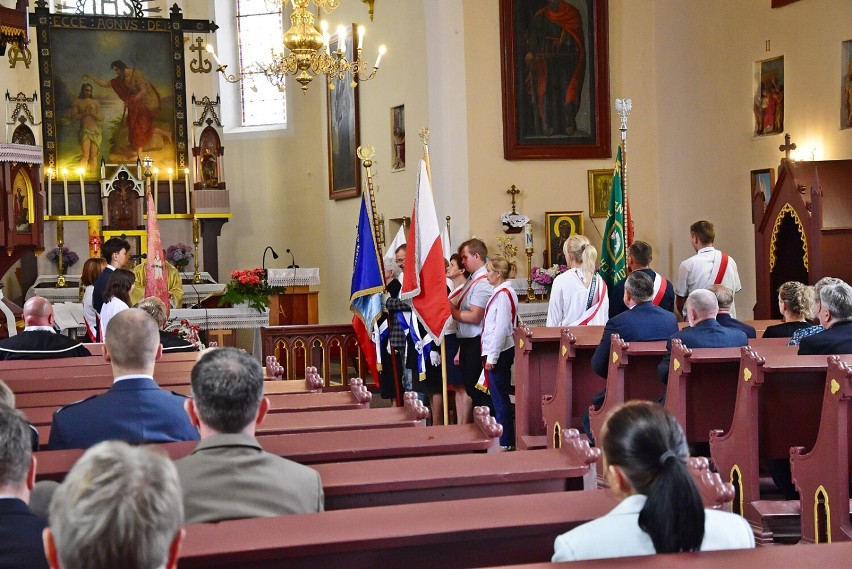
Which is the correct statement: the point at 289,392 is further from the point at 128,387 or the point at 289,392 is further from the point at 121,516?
the point at 121,516

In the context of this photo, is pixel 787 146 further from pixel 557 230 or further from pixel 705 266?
pixel 557 230

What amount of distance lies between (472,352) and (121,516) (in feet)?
22.3

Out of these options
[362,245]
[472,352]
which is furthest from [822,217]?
[362,245]

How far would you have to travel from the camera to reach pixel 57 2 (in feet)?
60.6

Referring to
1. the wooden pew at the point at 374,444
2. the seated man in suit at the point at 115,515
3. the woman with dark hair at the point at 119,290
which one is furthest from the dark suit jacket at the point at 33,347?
the seated man in suit at the point at 115,515

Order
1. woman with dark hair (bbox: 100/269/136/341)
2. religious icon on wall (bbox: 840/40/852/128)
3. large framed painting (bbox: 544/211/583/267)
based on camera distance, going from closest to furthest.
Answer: woman with dark hair (bbox: 100/269/136/341)
religious icon on wall (bbox: 840/40/852/128)
large framed painting (bbox: 544/211/583/267)

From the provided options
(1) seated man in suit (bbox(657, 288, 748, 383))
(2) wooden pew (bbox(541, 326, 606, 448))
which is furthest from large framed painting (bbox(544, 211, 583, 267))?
(1) seated man in suit (bbox(657, 288, 748, 383))

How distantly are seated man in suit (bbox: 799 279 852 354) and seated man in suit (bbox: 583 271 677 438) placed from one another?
117 cm

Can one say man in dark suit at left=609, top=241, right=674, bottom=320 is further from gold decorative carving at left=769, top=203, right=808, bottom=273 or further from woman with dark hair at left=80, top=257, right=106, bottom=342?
woman with dark hair at left=80, top=257, right=106, bottom=342

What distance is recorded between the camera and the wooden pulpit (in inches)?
353

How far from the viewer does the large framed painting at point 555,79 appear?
12.3 meters

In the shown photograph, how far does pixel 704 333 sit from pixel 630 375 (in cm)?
62

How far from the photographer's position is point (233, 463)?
279 centimetres

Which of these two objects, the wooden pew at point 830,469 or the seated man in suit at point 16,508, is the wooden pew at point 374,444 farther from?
the wooden pew at point 830,469
